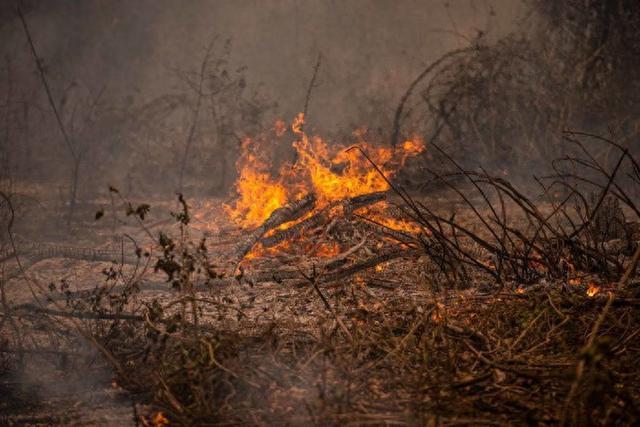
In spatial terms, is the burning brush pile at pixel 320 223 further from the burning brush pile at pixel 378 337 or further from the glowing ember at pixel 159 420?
the glowing ember at pixel 159 420

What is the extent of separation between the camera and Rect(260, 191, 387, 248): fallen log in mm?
5758

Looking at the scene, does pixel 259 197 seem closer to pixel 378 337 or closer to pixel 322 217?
pixel 322 217

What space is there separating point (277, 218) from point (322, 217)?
46 centimetres

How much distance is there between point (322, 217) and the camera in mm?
5875

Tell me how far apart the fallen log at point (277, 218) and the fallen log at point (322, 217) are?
0.09 metres

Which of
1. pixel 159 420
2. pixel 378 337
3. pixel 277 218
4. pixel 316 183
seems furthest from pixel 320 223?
pixel 159 420

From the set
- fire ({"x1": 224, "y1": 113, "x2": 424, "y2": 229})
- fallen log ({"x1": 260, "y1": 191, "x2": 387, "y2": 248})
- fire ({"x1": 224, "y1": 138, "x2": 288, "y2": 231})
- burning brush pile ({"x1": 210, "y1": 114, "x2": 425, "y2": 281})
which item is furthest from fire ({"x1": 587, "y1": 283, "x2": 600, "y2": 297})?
fire ({"x1": 224, "y1": 138, "x2": 288, "y2": 231})

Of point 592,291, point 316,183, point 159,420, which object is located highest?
point 316,183

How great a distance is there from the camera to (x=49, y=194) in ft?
28.3

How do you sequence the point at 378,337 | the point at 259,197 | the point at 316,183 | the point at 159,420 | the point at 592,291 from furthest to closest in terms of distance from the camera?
the point at 259,197, the point at 316,183, the point at 592,291, the point at 378,337, the point at 159,420

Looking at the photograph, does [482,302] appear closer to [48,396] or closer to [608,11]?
[48,396]

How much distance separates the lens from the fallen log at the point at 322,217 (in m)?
5.76

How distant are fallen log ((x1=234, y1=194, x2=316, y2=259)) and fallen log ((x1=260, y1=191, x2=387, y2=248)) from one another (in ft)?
0.31

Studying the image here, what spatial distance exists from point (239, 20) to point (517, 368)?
1188cm
